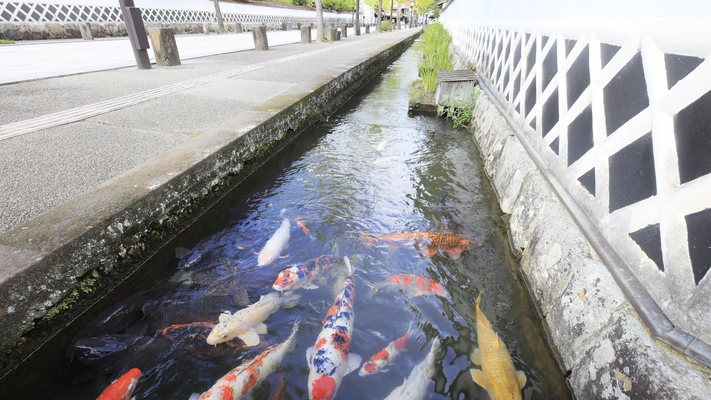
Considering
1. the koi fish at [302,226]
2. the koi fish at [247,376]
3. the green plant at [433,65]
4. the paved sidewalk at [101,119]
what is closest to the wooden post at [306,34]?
the green plant at [433,65]

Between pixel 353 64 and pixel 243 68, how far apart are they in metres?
3.25

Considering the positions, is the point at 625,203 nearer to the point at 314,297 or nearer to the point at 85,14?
the point at 314,297

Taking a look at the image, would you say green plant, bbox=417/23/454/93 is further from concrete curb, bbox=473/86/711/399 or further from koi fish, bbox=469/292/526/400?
koi fish, bbox=469/292/526/400

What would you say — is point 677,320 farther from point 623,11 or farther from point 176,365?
point 176,365

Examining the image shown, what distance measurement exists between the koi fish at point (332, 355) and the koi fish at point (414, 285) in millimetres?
481

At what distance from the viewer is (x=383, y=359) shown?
2311mm

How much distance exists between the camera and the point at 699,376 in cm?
133

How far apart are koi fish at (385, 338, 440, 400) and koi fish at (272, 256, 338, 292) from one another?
3.71 ft

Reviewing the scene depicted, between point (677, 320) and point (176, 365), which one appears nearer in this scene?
point (677, 320)

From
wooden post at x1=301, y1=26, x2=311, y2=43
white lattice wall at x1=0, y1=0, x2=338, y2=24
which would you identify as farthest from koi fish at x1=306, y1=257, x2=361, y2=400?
white lattice wall at x1=0, y1=0, x2=338, y2=24

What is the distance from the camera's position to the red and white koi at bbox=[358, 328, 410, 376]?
2270 millimetres

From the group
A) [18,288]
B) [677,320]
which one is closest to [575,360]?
[677,320]

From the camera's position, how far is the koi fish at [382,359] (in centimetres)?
227

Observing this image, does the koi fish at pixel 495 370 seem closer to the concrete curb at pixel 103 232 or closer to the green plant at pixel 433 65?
the concrete curb at pixel 103 232
